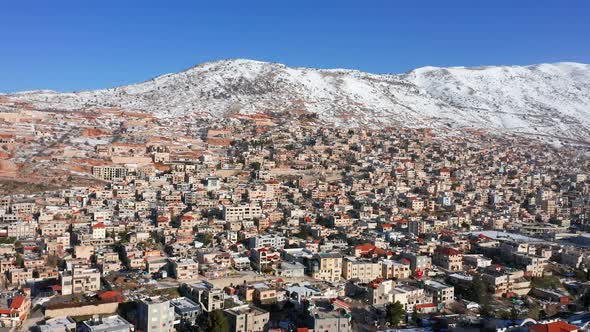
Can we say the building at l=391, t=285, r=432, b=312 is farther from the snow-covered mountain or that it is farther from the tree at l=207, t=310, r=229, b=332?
the snow-covered mountain

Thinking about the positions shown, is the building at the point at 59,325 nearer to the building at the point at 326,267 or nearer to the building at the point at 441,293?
the building at the point at 326,267

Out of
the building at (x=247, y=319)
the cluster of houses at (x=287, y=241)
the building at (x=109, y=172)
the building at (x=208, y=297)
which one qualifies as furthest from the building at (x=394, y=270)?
the building at (x=109, y=172)

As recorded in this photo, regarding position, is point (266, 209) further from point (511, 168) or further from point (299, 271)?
point (511, 168)

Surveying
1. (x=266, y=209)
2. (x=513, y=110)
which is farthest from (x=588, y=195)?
(x=513, y=110)

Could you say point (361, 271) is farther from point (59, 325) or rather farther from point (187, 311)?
point (59, 325)

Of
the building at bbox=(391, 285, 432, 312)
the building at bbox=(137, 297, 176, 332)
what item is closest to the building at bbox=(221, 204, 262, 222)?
the building at bbox=(391, 285, 432, 312)

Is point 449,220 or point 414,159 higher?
point 414,159
